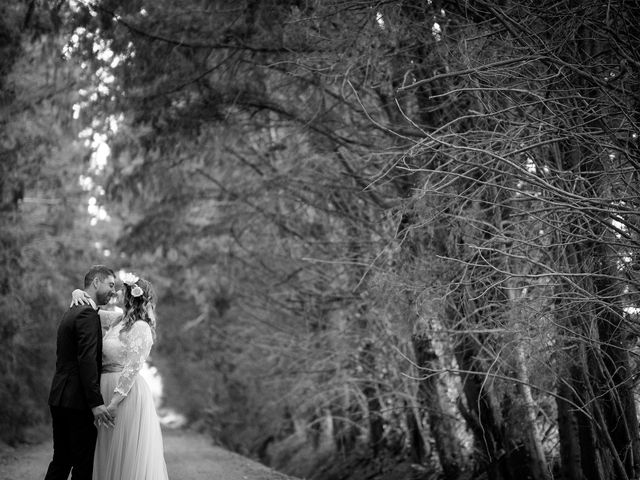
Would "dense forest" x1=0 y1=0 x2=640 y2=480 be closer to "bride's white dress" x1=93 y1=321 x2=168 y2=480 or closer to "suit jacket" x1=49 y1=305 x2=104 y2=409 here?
"bride's white dress" x1=93 y1=321 x2=168 y2=480

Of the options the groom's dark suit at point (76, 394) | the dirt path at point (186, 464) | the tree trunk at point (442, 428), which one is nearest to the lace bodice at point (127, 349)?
the groom's dark suit at point (76, 394)

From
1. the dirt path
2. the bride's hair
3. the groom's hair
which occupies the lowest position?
the dirt path

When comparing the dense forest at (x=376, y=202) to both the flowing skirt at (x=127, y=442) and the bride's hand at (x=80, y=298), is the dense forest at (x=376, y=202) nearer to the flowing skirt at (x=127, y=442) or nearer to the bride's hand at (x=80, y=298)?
the flowing skirt at (x=127, y=442)

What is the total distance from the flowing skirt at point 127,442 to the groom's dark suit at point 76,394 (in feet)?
1.42

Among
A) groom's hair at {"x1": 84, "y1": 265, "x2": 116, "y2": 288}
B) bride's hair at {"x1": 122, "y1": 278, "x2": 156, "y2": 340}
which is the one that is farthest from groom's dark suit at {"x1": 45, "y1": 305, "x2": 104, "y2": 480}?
bride's hair at {"x1": 122, "y1": 278, "x2": 156, "y2": 340}

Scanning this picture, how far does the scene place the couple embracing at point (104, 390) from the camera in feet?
18.7

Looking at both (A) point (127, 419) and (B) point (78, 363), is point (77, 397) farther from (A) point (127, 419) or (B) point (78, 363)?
(A) point (127, 419)

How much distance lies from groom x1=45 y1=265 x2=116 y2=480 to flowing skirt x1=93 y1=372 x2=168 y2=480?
0.39 meters

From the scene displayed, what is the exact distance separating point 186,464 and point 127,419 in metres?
8.35

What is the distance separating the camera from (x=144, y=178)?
11.9 meters

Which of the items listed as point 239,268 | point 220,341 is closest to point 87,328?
point 239,268

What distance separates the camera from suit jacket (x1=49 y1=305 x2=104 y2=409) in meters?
5.69

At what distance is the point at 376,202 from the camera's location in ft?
32.1

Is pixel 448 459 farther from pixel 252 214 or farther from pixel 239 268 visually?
pixel 239 268
